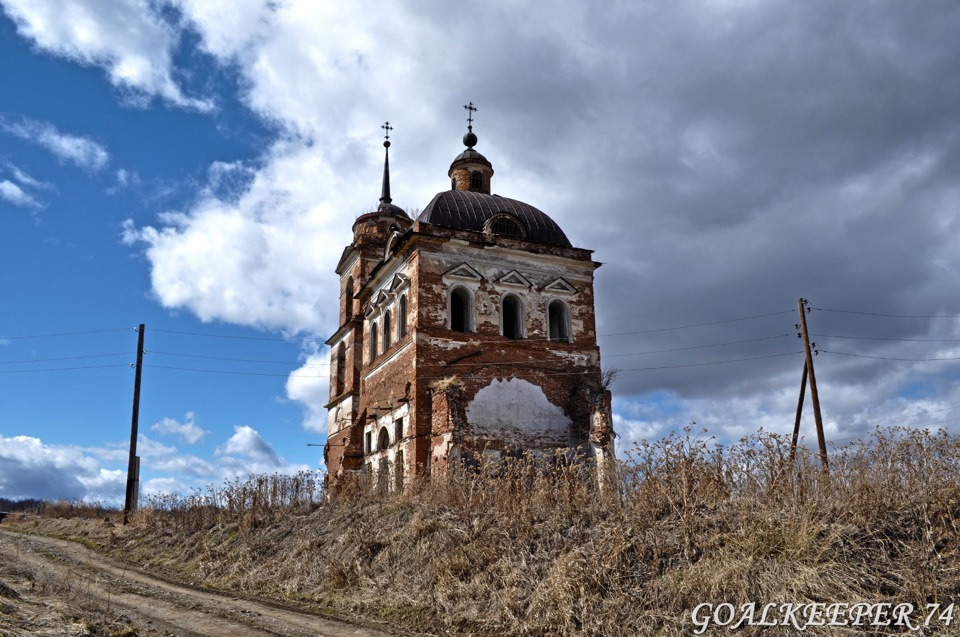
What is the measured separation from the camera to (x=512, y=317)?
2366 centimetres

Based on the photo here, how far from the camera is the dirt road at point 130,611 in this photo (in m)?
8.09

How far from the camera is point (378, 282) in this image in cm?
2564

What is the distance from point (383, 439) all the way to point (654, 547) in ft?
51.8

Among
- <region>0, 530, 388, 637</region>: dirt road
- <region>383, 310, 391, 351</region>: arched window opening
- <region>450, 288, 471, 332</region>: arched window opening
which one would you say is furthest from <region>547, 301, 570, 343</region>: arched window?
<region>0, 530, 388, 637</region>: dirt road

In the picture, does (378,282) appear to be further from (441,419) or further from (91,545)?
(91,545)

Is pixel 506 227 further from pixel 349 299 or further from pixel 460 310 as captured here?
pixel 349 299

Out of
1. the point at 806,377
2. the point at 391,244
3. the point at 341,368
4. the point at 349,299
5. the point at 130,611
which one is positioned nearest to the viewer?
the point at 130,611

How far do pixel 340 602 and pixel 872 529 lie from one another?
279 inches

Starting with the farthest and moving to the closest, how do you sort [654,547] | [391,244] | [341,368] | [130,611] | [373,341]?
[341,368] → [373,341] → [391,244] → [130,611] → [654,547]

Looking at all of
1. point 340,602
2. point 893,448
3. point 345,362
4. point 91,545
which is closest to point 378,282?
point 345,362

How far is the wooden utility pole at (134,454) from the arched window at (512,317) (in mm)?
13768

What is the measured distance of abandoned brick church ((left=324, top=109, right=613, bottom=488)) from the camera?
2088cm

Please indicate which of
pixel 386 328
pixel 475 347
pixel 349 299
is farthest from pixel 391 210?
pixel 475 347

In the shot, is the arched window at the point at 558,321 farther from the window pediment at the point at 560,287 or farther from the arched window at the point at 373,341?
the arched window at the point at 373,341
